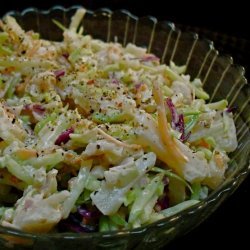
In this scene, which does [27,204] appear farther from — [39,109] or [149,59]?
[149,59]

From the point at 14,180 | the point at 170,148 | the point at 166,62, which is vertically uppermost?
the point at 170,148

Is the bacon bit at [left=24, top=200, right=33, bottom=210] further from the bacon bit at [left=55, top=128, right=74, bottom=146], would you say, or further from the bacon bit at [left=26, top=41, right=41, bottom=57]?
the bacon bit at [left=26, top=41, right=41, bottom=57]

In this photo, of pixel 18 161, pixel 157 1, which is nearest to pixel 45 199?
pixel 18 161

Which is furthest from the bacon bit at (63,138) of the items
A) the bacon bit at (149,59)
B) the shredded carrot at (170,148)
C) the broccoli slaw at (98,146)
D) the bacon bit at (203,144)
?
the bacon bit at (149,59)

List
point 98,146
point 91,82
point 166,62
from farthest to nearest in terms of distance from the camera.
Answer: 1. point 166,62
2. point 91,82
3. point 98,146

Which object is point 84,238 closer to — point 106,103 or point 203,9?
point 106,103

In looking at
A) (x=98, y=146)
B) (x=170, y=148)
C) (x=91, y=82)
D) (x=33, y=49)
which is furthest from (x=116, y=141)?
(x=33, y=49)

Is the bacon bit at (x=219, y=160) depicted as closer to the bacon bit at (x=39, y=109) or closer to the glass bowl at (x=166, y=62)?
the glass bowl at (x=166, y=62)
